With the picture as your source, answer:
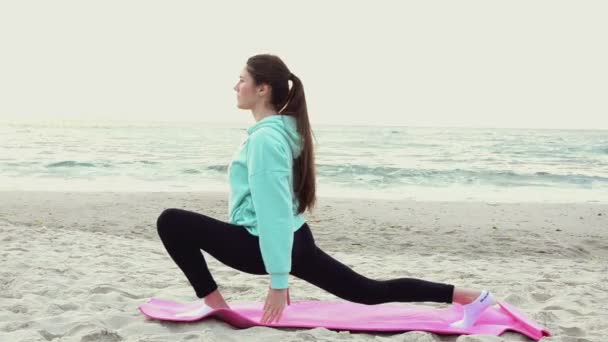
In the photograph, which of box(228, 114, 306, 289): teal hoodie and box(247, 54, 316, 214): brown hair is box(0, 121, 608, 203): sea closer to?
box(247, 54, 316, 214): brown hair

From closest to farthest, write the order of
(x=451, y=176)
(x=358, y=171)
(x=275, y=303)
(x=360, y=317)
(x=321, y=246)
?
(x=275, y=303)
(x=360, y=317)
(x=321, y=246)
(x=451, y=176)
(x=358, y=171)

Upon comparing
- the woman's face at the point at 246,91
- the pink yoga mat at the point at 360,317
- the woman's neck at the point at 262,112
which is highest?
the woman's face at the point at 246,91

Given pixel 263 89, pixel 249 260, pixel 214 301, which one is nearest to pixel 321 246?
pixel 214 301

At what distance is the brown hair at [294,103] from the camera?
3.05 metres

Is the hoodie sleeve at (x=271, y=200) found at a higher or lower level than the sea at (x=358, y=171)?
higher

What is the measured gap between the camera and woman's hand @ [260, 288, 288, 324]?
3000 millimetres

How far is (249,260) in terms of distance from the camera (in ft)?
10.0

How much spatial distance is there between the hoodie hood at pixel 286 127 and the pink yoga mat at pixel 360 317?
96 cm

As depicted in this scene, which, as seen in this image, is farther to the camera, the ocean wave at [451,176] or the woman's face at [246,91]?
the ocean wave at [451,176]

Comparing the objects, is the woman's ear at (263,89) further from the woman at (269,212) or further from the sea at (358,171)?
the sea at (358,171)

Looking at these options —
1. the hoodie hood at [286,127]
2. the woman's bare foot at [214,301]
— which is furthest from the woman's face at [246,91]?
the woman's bare foot at [214,301]

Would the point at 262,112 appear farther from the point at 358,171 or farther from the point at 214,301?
the point at 358,171

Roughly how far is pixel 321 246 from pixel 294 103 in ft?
15.5

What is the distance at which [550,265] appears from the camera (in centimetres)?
639
